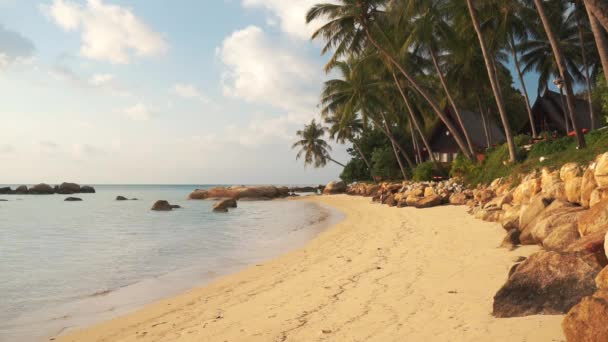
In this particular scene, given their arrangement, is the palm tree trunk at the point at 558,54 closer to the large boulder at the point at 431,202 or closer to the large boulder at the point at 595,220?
the large boulder at the point at 431,202

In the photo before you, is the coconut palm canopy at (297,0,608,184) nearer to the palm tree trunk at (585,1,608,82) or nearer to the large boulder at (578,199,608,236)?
the palm tree trunk at (585,1,608,82)

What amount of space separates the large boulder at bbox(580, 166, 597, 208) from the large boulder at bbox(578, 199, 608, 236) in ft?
7.13

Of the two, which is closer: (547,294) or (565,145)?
(547,294)

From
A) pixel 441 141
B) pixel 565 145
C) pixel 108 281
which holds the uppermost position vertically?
pixel 441 141

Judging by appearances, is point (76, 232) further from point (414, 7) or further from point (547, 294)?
point (414, 7)

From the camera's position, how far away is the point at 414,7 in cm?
1880

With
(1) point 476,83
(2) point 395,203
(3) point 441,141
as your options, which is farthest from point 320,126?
(2) point 395,203

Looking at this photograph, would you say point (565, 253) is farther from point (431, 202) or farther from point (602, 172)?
point (431, 202)

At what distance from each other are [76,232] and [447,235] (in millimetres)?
14321

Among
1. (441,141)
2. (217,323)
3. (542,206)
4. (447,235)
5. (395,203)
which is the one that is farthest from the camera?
(441,141)

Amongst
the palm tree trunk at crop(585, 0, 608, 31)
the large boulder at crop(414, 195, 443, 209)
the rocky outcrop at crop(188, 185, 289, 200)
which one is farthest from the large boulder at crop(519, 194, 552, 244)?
the rocky outcrop at crop(188, 185, 289, 200)

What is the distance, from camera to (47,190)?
208 ft

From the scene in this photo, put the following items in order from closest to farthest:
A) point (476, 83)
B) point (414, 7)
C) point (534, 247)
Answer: point (534, 247) → point (414, 7) → point (476, 83)

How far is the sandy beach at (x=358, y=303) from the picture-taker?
11.9 feet
